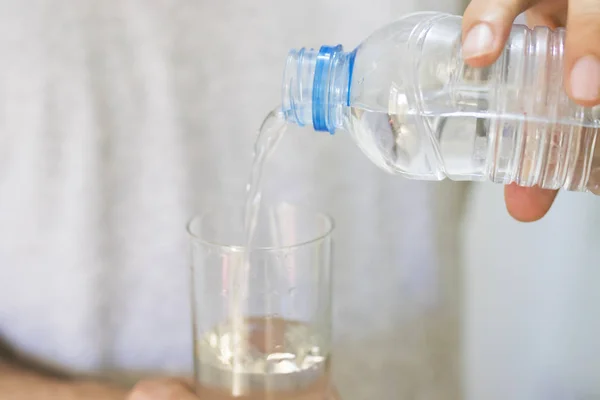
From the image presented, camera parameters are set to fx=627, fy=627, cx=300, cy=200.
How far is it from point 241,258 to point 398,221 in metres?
0.26

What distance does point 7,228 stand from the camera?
2.15ft

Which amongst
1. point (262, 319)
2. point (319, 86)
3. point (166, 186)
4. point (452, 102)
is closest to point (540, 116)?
point (452, 102)

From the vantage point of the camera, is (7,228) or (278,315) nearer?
(278,315)

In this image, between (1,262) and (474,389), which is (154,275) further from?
(474,389)

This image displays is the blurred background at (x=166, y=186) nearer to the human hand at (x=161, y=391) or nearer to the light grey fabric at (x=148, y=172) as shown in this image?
the light grey fabric at (x=148, y=172)

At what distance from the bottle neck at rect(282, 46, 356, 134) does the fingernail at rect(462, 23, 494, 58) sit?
103mm

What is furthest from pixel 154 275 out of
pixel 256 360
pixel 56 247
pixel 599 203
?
pixel 599 203

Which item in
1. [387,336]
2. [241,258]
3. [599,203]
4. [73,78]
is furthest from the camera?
[599,203]

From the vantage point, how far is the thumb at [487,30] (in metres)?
0.41

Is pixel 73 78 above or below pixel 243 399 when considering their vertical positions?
above

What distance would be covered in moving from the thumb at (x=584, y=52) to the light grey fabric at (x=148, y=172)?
1.02 ft

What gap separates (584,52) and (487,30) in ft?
0.20

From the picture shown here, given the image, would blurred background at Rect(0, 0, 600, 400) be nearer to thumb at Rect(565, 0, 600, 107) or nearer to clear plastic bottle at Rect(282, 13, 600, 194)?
clear plastic bottle at Rect(282, 13, 600, 194)

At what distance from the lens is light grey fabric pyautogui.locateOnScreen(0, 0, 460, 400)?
2.08ft
